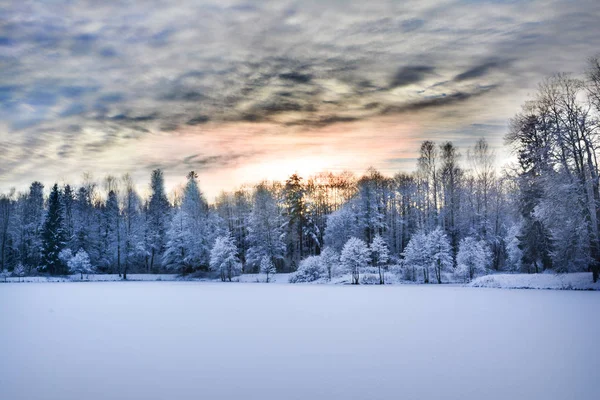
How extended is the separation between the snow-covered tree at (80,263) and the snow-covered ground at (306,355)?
1462 inches

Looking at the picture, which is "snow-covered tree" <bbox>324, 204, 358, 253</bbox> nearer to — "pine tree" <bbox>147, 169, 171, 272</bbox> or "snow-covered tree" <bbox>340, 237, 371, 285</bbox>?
"snow-covered tree" <bbox>340, 237, 371, 285</bbox>

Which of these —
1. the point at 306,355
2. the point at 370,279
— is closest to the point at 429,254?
the point at 370,279

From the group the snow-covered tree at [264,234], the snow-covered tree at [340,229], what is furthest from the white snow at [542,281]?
the snow-covered tree at [264,234]

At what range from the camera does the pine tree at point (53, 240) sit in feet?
170

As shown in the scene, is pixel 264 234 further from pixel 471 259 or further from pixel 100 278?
pixel 471 259

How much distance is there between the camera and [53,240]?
52.5m

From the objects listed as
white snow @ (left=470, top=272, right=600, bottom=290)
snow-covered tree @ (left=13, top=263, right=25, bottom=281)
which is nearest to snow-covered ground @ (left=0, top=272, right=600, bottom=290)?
white snow @ (left=470, top=272, right=600, bottom=290)

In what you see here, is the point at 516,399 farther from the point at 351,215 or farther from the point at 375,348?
the point at 351,215

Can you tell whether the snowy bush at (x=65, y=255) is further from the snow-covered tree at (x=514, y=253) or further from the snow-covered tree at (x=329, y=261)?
the snow-covered tree at (x=514, y=253)

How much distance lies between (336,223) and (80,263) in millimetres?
30939

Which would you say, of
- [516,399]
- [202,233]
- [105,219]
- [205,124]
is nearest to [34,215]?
[105,219]

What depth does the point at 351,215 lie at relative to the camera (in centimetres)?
5088

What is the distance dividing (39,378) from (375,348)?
6.75m

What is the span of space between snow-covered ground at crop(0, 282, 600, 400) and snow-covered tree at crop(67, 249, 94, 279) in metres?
37.1
